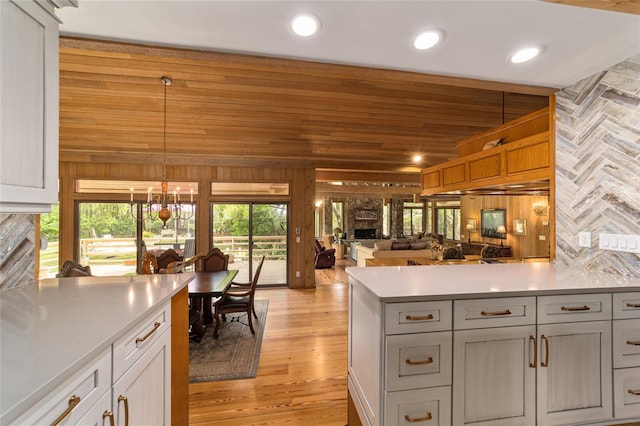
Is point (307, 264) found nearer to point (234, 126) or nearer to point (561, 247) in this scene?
point (234, 126)

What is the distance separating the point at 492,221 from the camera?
8562 mm

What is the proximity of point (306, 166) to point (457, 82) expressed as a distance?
397 cm

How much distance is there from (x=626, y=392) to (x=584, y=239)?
3.23 ft

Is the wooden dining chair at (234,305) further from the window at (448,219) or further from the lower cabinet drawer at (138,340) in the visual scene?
the window at (448,219)

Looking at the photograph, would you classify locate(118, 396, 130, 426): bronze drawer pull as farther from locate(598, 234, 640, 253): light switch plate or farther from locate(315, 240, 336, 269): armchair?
locate(315, 240, 336, 269): armchair

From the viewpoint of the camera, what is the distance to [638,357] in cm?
153

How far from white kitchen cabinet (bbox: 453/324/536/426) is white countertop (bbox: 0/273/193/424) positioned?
5.05 feet

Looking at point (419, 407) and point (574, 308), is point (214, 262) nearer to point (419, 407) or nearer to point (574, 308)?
point (419, 407)

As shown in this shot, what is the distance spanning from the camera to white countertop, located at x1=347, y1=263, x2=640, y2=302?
54.9 inches

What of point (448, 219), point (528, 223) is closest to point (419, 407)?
point (528, 223)

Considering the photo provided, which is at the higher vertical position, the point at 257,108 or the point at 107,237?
the point at 257,108

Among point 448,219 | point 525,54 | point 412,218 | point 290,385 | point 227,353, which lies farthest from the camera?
point 412,218

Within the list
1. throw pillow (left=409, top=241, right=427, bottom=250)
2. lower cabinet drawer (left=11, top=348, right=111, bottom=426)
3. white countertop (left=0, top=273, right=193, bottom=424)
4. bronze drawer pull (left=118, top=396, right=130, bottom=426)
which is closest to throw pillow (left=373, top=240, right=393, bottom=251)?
throw pillow (left=409, top=241, right=427, bottom=250)

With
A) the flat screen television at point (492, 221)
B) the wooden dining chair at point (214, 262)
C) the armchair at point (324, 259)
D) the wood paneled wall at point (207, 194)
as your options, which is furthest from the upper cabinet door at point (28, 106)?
the flat screen television at point (492, 221)
